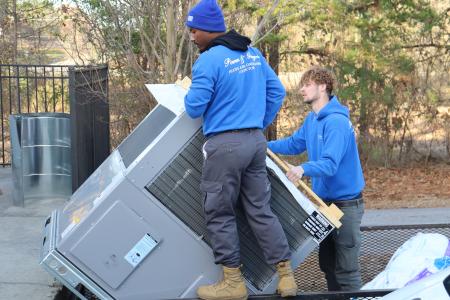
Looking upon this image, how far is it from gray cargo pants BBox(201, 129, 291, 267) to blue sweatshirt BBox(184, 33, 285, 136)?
8 cm

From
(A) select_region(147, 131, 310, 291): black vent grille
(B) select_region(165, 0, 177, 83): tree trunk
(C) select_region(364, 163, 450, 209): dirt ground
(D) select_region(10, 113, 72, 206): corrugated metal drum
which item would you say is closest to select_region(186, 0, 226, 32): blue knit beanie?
(A) select_region(147, 131, 310, 291): black vent grille

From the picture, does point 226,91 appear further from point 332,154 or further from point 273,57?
point 273,57

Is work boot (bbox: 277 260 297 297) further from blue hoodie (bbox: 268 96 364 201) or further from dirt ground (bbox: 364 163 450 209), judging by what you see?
dirt ground (bbox: 364 163 450 209)

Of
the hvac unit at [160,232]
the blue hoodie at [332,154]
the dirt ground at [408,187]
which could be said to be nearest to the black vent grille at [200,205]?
the hvac unit at [160,232]

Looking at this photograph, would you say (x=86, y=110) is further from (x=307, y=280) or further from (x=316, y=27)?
(x=316, y=27)

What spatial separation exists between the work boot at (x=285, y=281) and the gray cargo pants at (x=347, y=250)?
1.81 feet

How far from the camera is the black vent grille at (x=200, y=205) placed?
4.09 metres

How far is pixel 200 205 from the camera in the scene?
164 inches

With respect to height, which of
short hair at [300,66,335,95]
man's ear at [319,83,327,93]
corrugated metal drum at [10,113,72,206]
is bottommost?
corrugated metal drum at [10,113,72,206]

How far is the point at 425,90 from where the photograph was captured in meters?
11.3

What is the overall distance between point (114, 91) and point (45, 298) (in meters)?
4.07

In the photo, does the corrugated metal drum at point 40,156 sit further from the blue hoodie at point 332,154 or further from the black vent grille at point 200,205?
the black vent grille at point 200,205

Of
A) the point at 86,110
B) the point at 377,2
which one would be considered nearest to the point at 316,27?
the point at 377,2

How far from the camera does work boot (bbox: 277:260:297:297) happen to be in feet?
13.6
